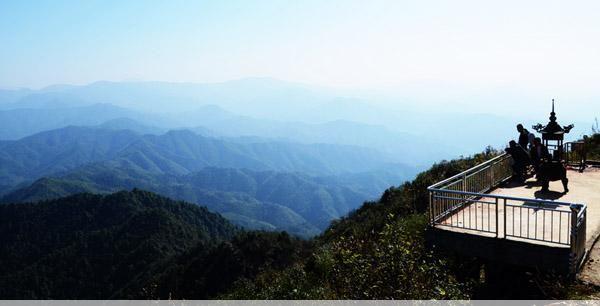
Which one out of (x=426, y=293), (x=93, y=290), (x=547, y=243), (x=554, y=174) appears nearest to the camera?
(x=426, y=293)

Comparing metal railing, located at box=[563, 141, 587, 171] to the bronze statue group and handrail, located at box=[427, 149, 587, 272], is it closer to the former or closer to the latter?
the bronze statue group

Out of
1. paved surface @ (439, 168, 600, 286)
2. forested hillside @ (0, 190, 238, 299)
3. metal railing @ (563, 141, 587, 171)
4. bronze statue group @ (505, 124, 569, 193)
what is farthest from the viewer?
forested hillside @ (0, 190, 238, 299)

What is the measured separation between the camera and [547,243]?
9062 mm

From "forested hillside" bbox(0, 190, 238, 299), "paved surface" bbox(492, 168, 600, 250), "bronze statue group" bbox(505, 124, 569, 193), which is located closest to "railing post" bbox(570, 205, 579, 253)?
"paved surface" bbox(492, 168, 600, 250)

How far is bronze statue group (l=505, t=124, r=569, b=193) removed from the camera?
13133 mm

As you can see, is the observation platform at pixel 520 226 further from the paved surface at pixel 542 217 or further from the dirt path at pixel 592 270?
the dirt path at pixel 592 270

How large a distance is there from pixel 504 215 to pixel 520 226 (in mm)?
374

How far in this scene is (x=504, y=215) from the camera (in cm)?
954

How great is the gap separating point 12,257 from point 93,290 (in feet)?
106

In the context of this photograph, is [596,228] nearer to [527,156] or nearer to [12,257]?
[527,156]

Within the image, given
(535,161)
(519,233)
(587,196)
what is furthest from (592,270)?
(535,161)

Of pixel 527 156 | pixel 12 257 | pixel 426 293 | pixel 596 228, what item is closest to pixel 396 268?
pixel 426 293

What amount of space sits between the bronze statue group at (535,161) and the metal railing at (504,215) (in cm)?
82

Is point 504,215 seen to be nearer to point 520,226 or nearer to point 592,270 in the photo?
point 520,226
